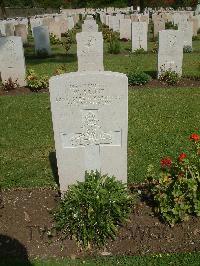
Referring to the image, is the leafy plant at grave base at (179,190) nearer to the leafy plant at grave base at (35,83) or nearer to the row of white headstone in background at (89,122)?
the row of white headstone in background at (89,122)

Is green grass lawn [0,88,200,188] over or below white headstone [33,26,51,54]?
below

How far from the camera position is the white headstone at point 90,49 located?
13062 millimetres

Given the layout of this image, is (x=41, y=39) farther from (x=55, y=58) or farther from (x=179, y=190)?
(x=179, y=190)

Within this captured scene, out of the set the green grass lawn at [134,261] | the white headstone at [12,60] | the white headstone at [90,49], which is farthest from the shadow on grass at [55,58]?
the green grass lawn at [134,261]

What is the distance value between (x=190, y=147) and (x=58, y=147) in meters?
3.42

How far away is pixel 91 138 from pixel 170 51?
8.17 metres

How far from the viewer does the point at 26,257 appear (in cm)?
491

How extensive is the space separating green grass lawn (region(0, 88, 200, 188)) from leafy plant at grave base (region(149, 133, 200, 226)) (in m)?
1.28

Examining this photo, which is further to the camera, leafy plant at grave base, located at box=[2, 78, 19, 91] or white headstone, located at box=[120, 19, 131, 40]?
white headstone, located at box=[120, 19, 131, 40]

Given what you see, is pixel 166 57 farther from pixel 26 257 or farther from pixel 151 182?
pixel 26 257

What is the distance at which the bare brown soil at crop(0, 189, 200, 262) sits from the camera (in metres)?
4.95

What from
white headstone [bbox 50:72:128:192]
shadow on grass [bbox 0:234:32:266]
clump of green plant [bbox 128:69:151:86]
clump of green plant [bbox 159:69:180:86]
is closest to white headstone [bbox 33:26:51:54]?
clump of green plant [bbox 128:69:151:86]

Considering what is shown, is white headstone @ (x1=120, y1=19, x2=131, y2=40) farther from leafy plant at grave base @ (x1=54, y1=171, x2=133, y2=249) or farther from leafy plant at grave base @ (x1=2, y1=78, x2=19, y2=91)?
leafy plant at grave base @ (x1=54, y1=171, x2=133, y2=249)

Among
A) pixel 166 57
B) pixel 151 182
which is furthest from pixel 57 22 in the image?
pixel 151 182
